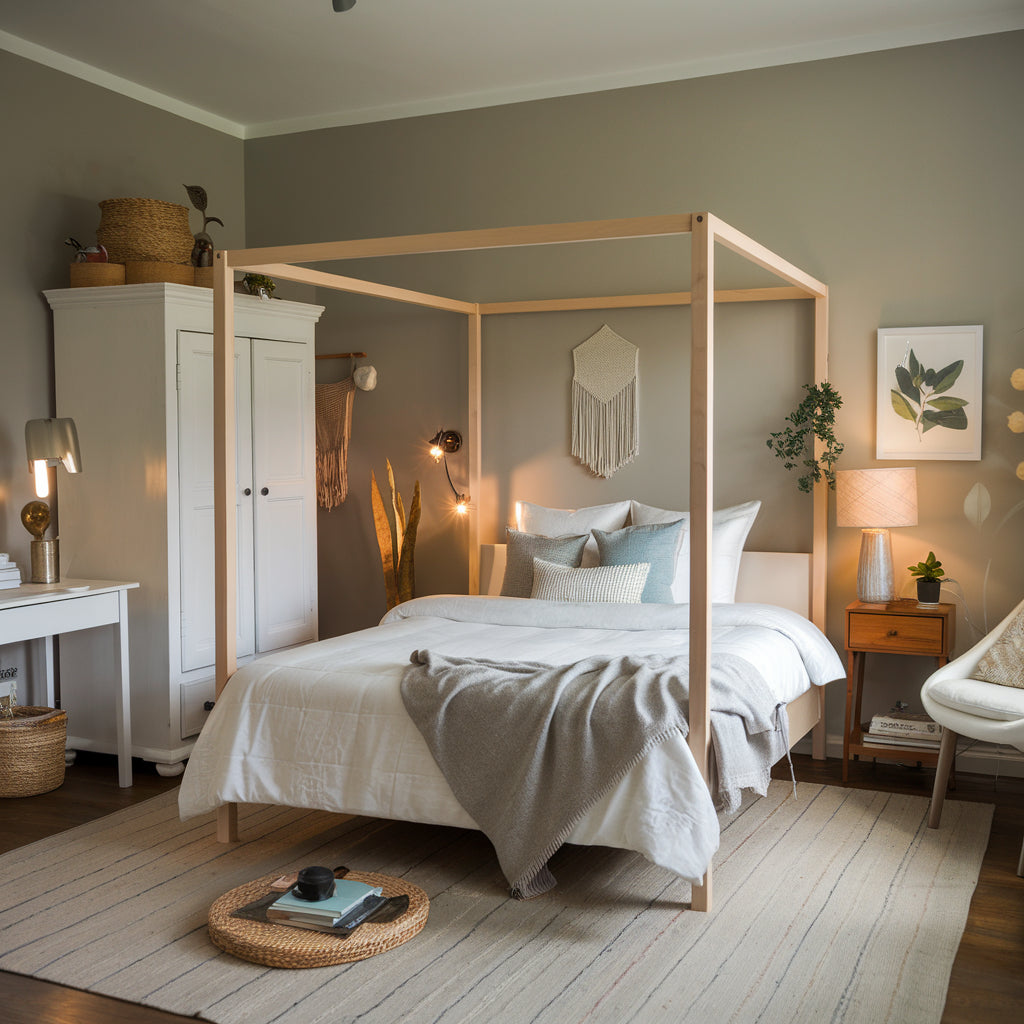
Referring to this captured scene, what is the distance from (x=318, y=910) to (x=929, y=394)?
3188 mm

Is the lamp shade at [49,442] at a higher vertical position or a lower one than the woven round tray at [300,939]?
higher

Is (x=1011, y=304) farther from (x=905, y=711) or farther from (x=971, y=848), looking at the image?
(x=971, y=848)

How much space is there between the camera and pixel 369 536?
19.0ft

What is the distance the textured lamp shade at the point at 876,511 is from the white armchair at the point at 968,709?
0.56 m

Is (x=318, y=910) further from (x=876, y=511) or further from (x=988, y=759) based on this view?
(x=988, y=759)

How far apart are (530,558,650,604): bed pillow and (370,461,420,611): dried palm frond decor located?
1.09 meters

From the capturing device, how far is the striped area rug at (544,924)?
250 cm

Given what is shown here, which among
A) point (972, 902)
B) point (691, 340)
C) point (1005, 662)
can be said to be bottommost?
point (972, 902)

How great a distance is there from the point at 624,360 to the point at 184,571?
2181 mm

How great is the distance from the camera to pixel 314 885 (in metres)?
2.72

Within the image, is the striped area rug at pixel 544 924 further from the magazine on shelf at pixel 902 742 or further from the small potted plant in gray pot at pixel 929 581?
the small potted plant in gray pot at pixel 929 581

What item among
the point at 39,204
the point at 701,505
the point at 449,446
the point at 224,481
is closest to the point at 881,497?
the point at 701,505

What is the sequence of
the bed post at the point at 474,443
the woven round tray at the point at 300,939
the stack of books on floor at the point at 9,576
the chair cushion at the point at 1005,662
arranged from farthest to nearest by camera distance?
the bed post at the point at 474,443, the stack of books on floor at the point at 9,576, the chair cushion at the point at 1005,662, the woven round tray at the point at 300,939

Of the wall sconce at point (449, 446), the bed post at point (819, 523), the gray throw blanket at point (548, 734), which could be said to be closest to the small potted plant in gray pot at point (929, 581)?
the bed post at point (819, 523)
